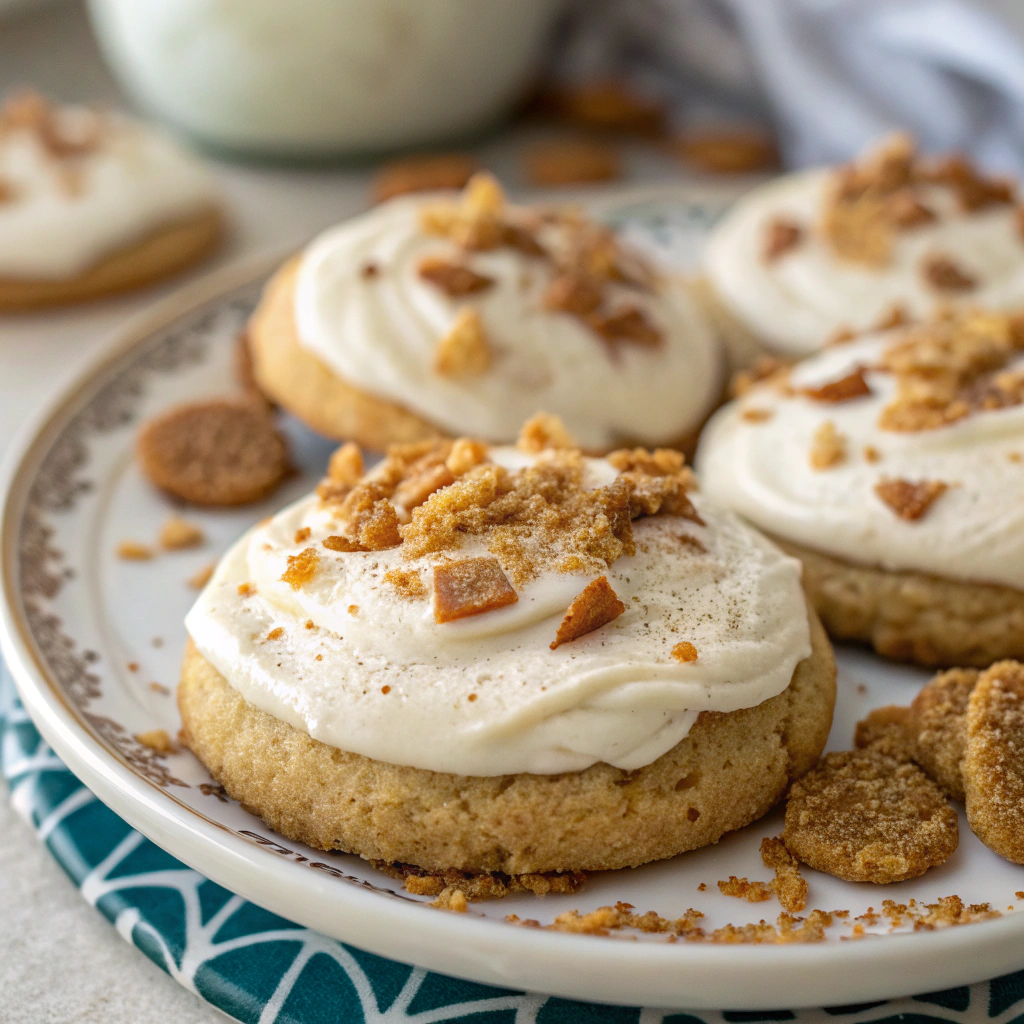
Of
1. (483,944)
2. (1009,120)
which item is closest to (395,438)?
(483,944)

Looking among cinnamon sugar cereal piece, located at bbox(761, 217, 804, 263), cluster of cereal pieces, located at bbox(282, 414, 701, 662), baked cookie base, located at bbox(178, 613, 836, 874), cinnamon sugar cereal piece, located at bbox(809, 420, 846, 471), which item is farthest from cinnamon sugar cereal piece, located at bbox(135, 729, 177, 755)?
cinnamon sugar cereal piece, located at bbox(761, 217, 804, 263)

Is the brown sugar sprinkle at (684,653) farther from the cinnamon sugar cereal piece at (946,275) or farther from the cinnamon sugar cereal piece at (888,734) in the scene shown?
the cinnamon sugar cereal piece at (946,275)

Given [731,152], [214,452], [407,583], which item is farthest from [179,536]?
[731,152]

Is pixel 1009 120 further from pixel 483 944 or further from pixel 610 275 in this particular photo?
pixel 483 944

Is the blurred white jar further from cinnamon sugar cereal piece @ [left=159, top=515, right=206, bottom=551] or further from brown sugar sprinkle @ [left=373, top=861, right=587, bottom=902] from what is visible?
brown sugar sprinkle @ [left=373, top=861, right=587, bottom=902]

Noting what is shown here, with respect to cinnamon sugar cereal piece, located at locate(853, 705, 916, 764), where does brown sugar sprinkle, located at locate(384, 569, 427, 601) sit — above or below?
above
